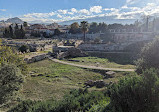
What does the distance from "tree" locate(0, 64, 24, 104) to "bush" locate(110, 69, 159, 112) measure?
34.6 feet

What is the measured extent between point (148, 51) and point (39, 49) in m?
40.8

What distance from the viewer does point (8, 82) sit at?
1390cm

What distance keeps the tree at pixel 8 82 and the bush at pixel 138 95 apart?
10546 millimetres

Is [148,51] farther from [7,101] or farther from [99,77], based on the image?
[7,101]

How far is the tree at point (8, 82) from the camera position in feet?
42.5

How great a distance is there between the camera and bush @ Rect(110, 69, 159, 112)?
24.4ft

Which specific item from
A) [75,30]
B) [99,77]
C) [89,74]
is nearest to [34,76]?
[89,74]

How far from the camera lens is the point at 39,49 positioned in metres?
50.4

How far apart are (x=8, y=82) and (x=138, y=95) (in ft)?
41.3

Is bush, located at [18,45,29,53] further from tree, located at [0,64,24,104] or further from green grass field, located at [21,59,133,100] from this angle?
tree, located at [0,64,24,104]

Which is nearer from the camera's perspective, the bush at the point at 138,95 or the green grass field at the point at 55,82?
the bush at the point at 138,95

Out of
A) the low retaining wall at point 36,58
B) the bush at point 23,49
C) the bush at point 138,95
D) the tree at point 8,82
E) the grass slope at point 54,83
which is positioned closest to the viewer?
the bush at point 138,95

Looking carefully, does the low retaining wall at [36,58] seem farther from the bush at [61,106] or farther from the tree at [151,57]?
the tree at [151,57]

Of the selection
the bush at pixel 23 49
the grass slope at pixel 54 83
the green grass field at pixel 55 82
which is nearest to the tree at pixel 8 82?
the green grass field at pixel 55 82
